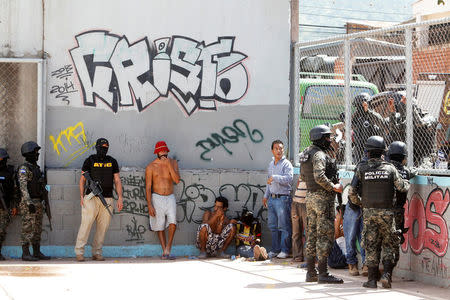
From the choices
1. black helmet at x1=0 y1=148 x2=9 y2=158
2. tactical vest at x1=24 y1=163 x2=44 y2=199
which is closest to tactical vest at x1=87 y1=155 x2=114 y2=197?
tactical vest at x1=24 y1=163 x2=44 y2=199

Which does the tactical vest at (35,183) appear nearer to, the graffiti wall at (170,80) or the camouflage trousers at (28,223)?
the camouflage trousers at (28,223)

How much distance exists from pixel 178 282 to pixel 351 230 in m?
2.33

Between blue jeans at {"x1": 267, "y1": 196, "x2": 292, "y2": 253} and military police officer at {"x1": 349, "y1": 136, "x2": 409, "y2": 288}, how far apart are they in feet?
8.63

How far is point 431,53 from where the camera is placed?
9016mm

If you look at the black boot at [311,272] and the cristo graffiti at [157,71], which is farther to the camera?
the cristo graffiti at [157,71]

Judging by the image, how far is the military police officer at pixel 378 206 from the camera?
823cm

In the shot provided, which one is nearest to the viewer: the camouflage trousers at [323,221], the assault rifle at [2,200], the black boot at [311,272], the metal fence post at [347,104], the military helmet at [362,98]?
the camouflage trousers at [323,221]

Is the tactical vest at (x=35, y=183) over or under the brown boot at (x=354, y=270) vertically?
over

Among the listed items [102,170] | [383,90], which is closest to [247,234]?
[102,170]

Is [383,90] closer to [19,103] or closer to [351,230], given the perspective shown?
[351,230]

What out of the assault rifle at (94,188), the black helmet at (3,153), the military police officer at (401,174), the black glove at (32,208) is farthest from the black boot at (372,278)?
the black helmet at (3,153)

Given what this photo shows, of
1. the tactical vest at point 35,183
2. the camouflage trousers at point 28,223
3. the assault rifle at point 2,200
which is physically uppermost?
the tactical vest at point 35,183

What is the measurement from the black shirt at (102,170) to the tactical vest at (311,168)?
3.43 m

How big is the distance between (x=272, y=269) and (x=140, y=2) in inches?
187
